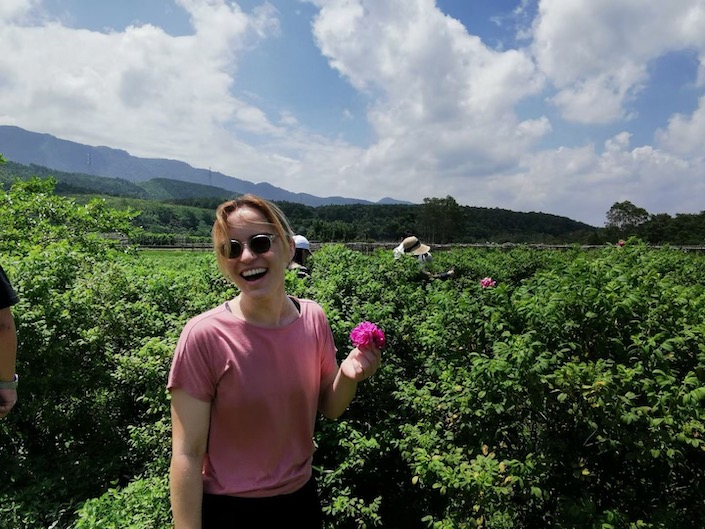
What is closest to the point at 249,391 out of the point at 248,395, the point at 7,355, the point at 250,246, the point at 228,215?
the point at 248,395

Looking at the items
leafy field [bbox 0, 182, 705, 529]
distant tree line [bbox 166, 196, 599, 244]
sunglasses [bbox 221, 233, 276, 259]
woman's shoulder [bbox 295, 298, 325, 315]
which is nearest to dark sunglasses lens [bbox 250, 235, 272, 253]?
sunglasses [bbox 221, 233, 276, 259]

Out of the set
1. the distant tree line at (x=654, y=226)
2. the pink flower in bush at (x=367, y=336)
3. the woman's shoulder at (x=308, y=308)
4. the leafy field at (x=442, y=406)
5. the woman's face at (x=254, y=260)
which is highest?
the distant tree line at (x=654, y=226)

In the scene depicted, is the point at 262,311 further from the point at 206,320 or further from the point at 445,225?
the point at 445,225

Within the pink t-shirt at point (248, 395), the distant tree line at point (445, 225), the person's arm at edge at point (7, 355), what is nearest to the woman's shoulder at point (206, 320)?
the pink t-shirt at point (248, 395)

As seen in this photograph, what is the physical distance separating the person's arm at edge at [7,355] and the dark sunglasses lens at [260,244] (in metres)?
1.90

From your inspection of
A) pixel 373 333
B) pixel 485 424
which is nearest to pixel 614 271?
pixel 485 424

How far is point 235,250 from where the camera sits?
1.73m

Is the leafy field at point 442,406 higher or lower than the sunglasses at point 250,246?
lower

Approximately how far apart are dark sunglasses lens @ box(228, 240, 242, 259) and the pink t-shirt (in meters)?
0.20

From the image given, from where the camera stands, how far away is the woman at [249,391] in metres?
1.54

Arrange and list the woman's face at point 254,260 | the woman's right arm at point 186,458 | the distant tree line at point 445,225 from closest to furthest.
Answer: the woman's right arm at point 186,458 → the woman's face at point 254,260 → the distant tree line at point 445,225

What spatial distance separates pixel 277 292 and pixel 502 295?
1.85 m

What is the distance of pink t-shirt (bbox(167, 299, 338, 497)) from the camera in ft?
5.16

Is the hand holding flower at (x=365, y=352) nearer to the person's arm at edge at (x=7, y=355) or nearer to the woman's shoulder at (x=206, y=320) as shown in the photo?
the woman's shoulder at (x=206, y=320)
